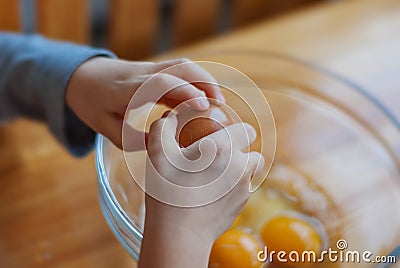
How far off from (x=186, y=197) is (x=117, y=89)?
151mm

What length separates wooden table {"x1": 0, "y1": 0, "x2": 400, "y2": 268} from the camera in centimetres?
70

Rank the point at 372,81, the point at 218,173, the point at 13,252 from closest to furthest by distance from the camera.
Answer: the point at 218,173, the point at 13,252, the point at 372,81

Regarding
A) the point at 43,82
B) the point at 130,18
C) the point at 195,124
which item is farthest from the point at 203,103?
the point at 130,18

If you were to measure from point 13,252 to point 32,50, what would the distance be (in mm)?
227

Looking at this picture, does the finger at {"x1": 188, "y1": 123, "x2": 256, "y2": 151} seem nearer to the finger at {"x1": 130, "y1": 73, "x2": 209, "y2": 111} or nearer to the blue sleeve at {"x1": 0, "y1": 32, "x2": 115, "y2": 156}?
the finger at {"x1": 130, "y1": 73, "x2": 209, "y2": 111}

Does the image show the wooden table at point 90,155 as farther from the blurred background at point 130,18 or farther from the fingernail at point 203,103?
the fingernail at point 203,103

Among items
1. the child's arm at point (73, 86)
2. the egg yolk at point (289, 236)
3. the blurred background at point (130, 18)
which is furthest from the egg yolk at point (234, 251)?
the blurred background at point (130, 18)

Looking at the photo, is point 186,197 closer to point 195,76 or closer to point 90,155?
point 195,76

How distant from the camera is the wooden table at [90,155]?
696 millimetres

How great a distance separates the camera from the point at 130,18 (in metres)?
1.03

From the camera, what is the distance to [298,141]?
78 cm

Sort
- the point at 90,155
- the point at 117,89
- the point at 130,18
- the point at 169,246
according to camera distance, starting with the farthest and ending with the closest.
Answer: the point at 130,18 < the point at 90,155 < the point at 117,89 < the point at 169,246

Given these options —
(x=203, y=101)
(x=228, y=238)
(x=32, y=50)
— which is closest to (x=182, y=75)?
(x=203, y=101)

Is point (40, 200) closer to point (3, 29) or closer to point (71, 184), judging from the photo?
point (71, 184)
